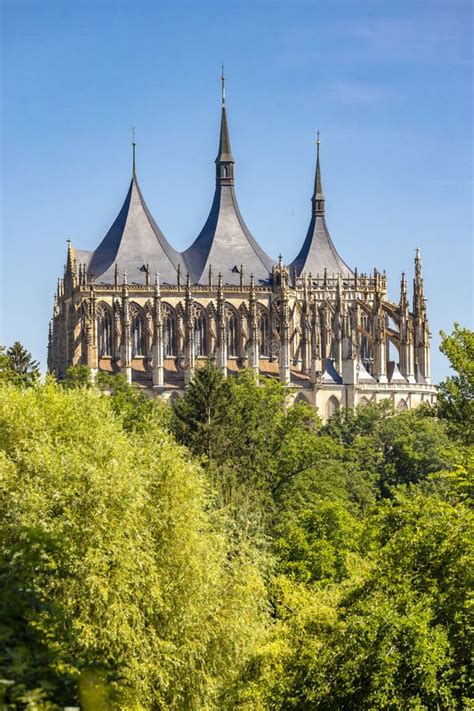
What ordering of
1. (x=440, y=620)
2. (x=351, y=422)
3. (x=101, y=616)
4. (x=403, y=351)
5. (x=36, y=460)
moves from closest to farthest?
1. (x=440, y=620)
2. (x=101, y=616)
3. (x=36, y=460)
4. (x=351, y=422)
5. (x=403, y=351)

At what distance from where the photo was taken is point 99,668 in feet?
62.3

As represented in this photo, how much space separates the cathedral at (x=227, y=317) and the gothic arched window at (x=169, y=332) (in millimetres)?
82

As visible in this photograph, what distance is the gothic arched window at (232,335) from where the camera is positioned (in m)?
144

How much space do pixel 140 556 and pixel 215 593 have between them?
3.57m

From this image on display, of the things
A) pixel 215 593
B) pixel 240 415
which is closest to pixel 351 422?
pixel 240 415

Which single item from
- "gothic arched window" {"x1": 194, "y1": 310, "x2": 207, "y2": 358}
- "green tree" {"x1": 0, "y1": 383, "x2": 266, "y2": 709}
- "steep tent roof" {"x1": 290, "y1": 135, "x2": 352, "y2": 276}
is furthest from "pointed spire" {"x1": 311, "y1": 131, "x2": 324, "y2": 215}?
"green tree" {"x1": 0, "y1": 383, "x2": 266, "y2": 709}

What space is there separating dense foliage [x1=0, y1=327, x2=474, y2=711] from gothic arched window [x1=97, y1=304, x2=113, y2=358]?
286 ft

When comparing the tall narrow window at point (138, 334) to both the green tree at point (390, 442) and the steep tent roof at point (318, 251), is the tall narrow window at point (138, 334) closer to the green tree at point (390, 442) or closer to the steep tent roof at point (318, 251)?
the steep tent roof at point (318, 251)

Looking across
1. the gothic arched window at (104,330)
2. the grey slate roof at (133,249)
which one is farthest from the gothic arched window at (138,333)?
the grey slate roof at (133,249)

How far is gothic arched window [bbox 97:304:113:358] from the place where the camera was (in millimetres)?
139750

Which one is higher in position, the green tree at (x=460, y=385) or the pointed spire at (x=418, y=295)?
the pointed spire at (x=418, y=295)

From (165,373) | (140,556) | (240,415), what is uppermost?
(165,373)


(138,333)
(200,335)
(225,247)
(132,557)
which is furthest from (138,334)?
(132,557)

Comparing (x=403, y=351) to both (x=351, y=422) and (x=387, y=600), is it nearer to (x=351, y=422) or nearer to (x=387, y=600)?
(x=351, y=422)
